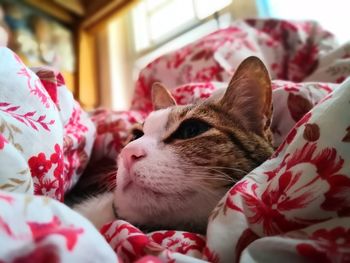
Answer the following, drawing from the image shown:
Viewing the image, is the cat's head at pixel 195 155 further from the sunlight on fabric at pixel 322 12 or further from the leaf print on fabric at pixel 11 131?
the sunlight on fabric at pixel 322 12

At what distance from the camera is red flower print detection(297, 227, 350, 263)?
1.00 ft

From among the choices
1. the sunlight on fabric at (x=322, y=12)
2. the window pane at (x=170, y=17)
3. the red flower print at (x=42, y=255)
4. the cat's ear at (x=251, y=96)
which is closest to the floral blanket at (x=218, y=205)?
the red flower print at (x=42, y=255)

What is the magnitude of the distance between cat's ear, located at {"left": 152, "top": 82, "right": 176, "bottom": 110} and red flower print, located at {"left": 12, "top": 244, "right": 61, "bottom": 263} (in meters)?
0.61

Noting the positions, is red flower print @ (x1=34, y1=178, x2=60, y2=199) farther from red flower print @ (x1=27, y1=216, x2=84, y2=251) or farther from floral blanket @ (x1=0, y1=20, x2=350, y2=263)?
red flower print @ (x1=27, y1=216, x2=84, y2=251)

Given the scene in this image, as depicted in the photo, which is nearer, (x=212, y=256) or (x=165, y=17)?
(x=212, y=256)

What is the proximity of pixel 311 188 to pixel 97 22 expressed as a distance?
86.5 inches

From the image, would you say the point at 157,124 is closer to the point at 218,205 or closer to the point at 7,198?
the point at 218,205

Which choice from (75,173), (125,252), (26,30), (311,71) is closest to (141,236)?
(125,252)

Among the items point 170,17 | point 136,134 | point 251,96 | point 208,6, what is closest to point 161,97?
point 136,134

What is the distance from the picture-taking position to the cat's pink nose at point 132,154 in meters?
0.51

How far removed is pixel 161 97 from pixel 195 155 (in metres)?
0.36

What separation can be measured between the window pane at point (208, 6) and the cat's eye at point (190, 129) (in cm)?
133

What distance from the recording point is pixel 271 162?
463 millimetres

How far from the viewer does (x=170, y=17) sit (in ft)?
6.56
